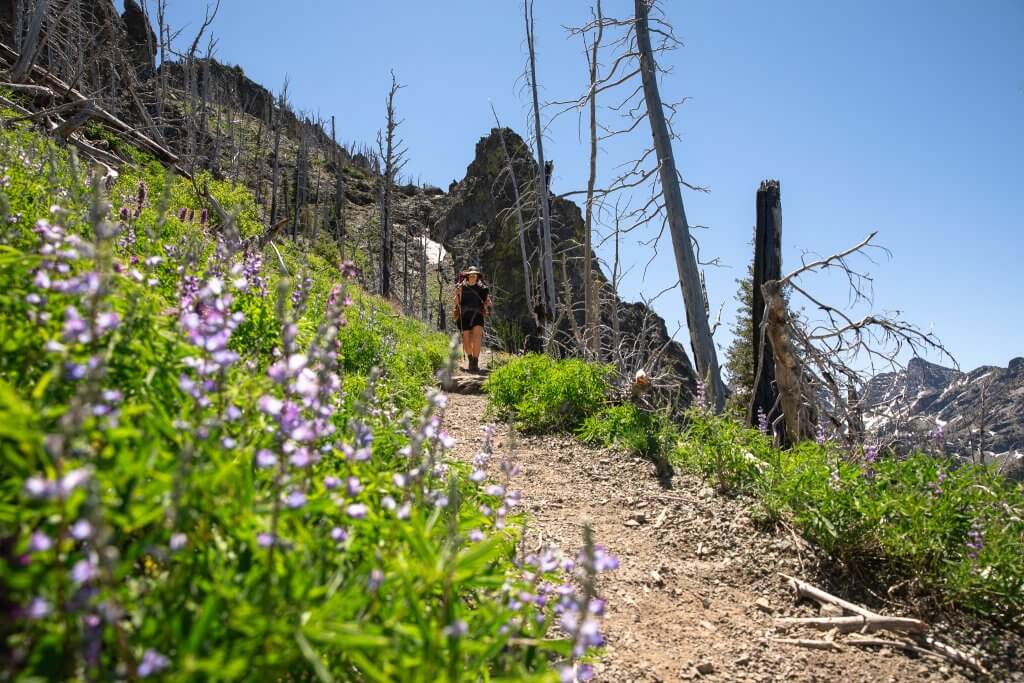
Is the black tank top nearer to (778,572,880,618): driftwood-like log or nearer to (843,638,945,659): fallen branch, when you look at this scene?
(778,572,880,618): driftwood-like log

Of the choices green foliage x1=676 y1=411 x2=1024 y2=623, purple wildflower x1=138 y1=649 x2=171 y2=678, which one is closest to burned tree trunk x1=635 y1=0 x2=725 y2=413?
green foliage x1=676 y1=411 x2=1024 y2=623

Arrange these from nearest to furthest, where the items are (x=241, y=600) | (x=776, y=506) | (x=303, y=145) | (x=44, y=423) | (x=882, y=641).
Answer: (x=241, y=600) → (x=44, y=423) → (x=882, y=641) → (x=776, y=506) → (x=303, y=145)

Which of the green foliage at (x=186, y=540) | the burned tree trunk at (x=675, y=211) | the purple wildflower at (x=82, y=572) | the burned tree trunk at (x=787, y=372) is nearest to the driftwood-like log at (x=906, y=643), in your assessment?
the green foliage at (x=186, y=540)

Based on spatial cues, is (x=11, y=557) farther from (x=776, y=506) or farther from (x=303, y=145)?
(x=303, y=145)

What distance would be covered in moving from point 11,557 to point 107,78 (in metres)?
50.2

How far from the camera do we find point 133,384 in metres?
1.55

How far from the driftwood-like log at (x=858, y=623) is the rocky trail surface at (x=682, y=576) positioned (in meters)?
0.09

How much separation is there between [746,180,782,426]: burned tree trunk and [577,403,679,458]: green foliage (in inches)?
57.2

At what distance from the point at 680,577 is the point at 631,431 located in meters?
2.43

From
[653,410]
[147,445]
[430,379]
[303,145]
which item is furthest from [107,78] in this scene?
[147,445]

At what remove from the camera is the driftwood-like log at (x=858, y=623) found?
3311mm

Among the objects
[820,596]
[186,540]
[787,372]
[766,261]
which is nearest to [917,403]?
[787,372]

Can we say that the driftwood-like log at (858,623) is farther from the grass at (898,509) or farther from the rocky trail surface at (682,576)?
the grass at (898,509)

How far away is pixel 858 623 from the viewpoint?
3367mm
